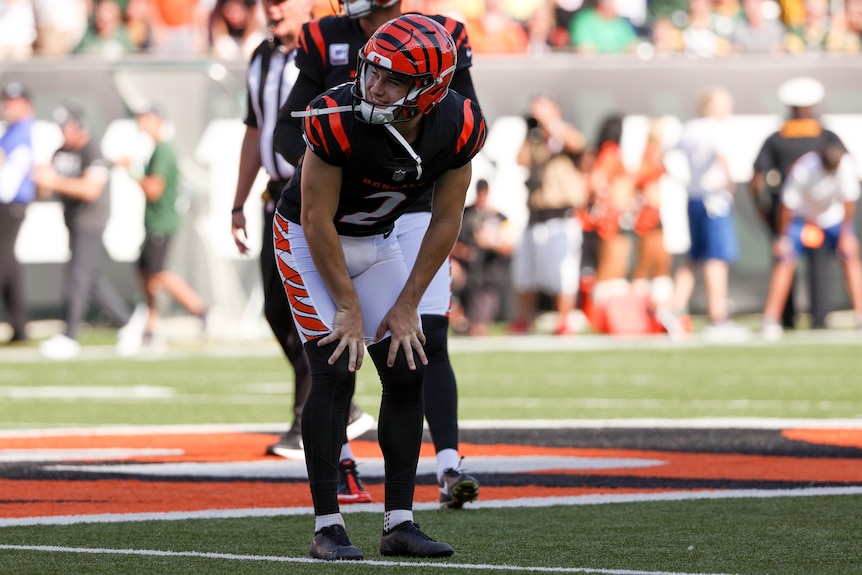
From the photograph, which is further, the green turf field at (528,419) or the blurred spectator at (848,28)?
the blurred spectator at (848,28)

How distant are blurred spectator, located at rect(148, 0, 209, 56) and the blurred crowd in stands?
11 millimetres

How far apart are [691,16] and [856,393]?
9.45 metres

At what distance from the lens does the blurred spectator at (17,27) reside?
17984 mm

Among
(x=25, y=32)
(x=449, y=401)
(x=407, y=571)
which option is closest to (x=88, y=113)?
(x=25, y=32)

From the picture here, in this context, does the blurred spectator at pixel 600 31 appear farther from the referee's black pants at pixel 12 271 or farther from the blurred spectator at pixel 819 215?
the referee's black pants at pixel 12 271

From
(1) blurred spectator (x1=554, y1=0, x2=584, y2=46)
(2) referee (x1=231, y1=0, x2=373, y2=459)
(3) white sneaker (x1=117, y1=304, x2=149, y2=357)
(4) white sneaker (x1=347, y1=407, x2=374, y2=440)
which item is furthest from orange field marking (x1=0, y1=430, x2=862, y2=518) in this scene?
(1) blurred spectator (x1=554, y1=0, x2=584, y2=46)

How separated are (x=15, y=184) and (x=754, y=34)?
8.58m

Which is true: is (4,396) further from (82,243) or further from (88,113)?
(88,113)

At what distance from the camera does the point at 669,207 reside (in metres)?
17.2

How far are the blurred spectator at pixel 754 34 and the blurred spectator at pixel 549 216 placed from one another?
3.60m

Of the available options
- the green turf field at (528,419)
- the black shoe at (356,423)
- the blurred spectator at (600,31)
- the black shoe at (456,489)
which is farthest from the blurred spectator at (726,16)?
the black shoe at (456,489)

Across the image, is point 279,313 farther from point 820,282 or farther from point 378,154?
point 820,282

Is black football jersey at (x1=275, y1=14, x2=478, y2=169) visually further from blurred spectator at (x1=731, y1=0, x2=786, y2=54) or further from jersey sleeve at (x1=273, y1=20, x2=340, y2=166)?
blurred spectator at (x1=731, y1=0, x2=786, y2=54)

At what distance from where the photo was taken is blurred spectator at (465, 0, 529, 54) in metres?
18.7
